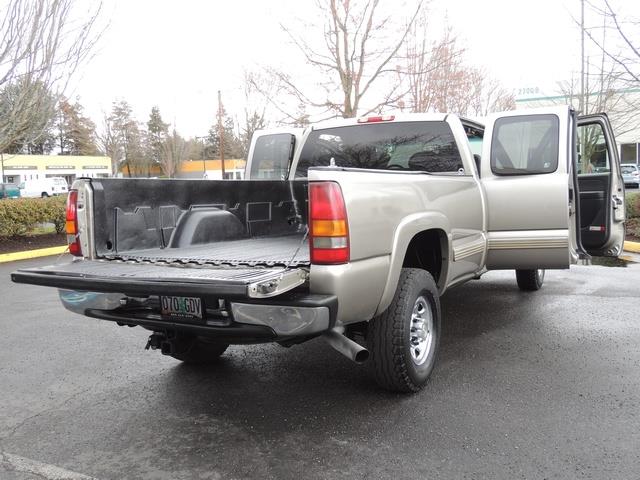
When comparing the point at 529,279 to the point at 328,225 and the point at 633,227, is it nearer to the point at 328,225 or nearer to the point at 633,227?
the point at 328,225

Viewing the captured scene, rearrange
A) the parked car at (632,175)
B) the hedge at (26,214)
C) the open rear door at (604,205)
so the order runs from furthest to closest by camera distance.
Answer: the parked car at (632,175), the hedge at (26,214), the open rear door at (604,205)

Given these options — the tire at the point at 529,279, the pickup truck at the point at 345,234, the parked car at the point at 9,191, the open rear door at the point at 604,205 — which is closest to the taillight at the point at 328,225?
the pickup truck at the point at 345,234

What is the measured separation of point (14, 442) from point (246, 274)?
177cm

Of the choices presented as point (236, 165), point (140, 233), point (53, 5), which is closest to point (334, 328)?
point (140, 233)

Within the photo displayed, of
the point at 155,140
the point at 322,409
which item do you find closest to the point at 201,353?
the point at 322,409

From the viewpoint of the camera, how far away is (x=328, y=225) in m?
2.98

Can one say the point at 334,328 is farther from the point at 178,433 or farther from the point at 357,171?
the point at 178,433

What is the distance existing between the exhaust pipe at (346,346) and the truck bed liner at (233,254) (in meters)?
0.46

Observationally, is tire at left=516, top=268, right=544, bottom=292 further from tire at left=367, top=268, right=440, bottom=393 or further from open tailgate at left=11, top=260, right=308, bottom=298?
open tailgate at left=11, top=260, right=308, bottom=298

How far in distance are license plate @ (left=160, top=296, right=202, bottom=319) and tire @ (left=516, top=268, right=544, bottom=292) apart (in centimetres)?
486

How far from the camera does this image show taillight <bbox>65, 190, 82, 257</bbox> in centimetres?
370

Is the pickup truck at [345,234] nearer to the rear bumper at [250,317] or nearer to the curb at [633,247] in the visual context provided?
the rear bumper at [250,317]

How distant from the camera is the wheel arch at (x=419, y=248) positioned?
11.2ft

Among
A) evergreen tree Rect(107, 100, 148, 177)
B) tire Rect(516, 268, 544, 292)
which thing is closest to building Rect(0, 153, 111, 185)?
evergreen tree Rect(107, 100, 148, 177)
